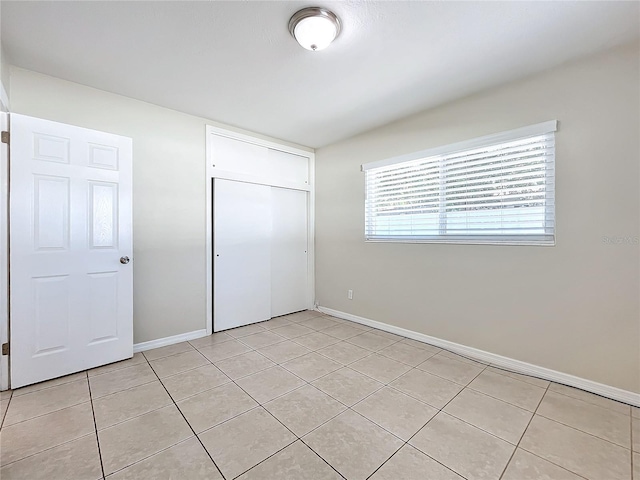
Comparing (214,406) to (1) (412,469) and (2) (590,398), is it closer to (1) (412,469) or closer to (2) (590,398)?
(1) (412,469)

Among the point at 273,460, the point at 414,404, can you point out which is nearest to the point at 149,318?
the point at 273,460

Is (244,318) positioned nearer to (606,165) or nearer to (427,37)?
(427,37)

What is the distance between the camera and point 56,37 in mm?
1967

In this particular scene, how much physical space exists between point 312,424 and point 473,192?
2.40 metres

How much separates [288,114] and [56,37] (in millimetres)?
1905

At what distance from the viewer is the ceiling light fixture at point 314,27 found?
1.73m

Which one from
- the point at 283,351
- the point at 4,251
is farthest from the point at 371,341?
the point at 4,251

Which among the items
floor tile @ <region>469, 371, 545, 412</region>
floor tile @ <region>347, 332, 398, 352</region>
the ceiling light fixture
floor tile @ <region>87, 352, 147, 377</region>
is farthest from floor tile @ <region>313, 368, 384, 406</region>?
the ceiling light fixture

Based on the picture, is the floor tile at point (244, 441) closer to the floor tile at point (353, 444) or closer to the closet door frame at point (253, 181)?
the floor tile at point (353, 444)

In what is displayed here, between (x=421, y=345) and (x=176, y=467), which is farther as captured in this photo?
(x=421, y=345)

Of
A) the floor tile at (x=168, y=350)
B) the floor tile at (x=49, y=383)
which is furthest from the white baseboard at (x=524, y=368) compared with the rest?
the floor tile at (x=49, y=383)

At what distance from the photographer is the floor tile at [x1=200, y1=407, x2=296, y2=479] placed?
1.47 meters

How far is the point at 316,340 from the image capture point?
3.18m

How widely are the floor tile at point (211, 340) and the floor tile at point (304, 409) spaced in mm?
1381
